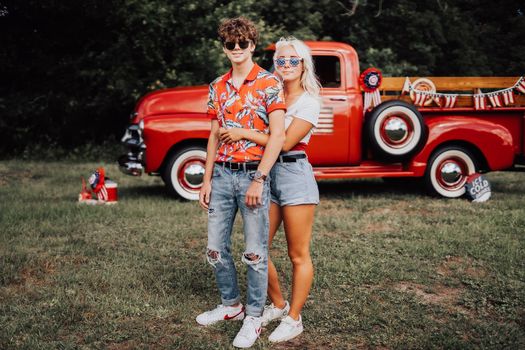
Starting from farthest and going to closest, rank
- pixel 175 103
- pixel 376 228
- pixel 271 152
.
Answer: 1. pixel 175 103
2. pixel 376 228
3. pixel 271 152

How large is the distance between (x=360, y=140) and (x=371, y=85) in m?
0.69

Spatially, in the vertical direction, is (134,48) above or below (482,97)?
above

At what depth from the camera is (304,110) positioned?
2.95 meters

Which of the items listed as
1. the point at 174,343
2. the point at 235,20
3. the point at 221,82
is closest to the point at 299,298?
the point at 174,343

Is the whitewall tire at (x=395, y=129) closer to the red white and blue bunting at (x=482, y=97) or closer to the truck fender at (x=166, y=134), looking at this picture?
the red white and blue bunting at (x=482, y=97)

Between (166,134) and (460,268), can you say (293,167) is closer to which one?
(460,268)

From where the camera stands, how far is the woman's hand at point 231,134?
288 centimetres

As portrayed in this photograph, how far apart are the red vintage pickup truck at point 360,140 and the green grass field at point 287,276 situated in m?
0.47

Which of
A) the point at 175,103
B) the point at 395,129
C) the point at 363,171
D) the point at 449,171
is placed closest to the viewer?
the point at 395,129

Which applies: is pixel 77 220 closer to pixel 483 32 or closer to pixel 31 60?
pixel 31 60

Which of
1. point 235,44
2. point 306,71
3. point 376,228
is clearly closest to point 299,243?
point 306,71

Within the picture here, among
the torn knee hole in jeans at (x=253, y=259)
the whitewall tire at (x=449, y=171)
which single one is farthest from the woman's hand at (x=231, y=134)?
the whitewall tire at (x=449, y=171)

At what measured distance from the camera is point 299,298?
123 inches

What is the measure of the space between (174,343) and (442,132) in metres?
5.06
